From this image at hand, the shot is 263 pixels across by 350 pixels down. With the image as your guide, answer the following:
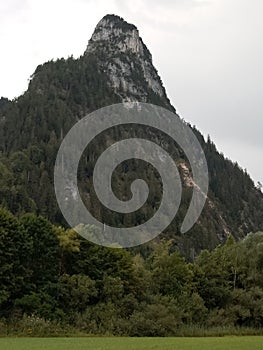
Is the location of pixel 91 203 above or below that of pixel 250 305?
above

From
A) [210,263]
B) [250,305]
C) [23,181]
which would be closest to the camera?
[250,305]

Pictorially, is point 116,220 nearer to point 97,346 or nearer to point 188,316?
point 188,316

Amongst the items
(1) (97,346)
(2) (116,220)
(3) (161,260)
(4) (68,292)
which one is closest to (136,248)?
(2) (116,220)

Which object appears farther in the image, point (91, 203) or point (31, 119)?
point (31, 119)

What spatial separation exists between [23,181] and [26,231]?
99873 mm

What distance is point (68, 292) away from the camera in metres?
54.0

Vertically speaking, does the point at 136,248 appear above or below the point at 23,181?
below

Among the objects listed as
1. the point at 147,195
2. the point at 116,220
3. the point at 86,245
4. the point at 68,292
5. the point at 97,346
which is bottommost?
the point at 97,346

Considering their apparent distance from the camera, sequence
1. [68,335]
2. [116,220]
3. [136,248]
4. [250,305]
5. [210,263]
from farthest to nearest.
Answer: [116,220]
[136,248]
[210,263]
[250,305]
[68,335]

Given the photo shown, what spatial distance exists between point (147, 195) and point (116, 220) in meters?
28.6

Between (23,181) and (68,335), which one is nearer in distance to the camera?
(68,335)

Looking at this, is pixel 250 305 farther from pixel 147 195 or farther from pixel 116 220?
pixel 147 195

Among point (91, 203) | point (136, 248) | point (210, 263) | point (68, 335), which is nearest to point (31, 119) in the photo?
point (91, 203)

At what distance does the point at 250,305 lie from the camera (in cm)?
6244
